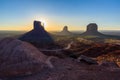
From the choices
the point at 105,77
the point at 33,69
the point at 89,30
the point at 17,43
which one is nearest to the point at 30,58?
the point at 33,69

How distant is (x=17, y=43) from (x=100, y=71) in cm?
1030

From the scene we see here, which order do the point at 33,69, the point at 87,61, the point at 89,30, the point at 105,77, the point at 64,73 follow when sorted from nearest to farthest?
the point at 105,77 → the point at 64,73 → the point at 33,69 → the point at 87,61 → the point at 89,30

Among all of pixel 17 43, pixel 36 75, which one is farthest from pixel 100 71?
pixel 17 43

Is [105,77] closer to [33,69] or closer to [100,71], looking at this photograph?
[100,71]

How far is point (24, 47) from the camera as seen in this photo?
68.6ft

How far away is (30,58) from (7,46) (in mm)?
4718

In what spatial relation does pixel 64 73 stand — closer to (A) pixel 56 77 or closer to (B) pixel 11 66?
(A) pixel 56 77

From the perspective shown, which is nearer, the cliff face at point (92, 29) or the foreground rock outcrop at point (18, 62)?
the foreground rock outcrop at point (18, 62)

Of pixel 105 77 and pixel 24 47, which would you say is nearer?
pixel 105 77

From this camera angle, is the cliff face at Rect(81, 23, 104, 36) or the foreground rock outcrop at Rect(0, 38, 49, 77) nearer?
the foreground rock outcrop at Rect(0, 38, 49, 77)

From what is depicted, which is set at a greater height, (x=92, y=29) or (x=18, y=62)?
(x=18, y=62)

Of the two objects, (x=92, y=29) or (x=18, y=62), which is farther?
(x=92, y=29)

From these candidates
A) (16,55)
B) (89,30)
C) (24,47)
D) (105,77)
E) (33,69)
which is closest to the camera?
(105,77)

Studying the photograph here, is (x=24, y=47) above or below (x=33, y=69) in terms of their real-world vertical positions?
above
